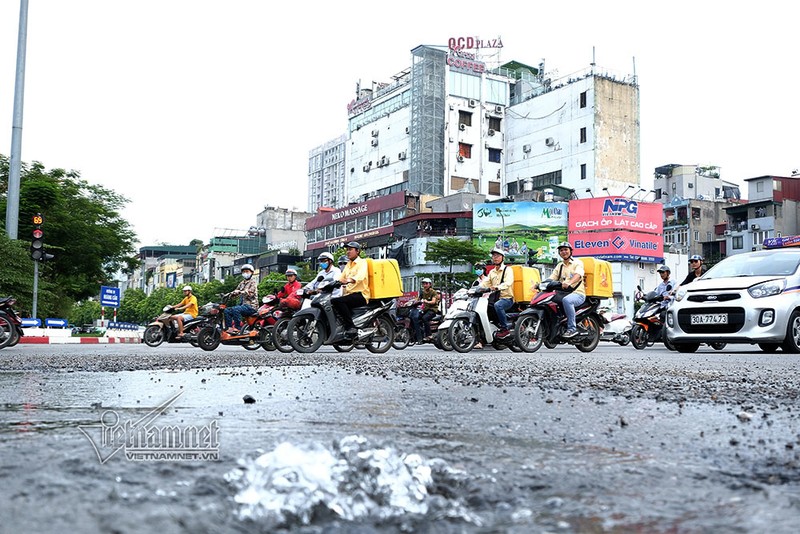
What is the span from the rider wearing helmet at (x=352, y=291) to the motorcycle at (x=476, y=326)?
1730mm

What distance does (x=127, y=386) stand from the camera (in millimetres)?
4641

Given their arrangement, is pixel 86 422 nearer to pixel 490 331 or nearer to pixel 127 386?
pixel 127 386

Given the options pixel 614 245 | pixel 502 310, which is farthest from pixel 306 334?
pixel 614 245

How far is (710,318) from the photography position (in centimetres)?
1038

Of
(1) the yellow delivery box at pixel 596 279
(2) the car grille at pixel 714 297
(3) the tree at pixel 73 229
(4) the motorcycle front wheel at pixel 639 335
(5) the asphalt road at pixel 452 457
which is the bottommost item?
(5) the asphalt road at pixel 452 457

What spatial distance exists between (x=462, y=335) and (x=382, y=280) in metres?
1.76

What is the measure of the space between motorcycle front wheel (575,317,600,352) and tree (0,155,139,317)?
16448 millimetres

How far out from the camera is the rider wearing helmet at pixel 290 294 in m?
12.4

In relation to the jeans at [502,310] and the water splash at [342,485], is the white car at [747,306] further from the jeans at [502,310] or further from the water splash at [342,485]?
the water splash at [342,485]

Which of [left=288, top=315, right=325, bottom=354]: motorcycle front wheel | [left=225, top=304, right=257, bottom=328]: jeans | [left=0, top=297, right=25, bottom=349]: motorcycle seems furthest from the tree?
[left=288, top=315, right=325, bottom=354]: motorcycle front wheel

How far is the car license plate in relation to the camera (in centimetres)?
1023

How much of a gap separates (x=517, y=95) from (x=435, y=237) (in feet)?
87.8

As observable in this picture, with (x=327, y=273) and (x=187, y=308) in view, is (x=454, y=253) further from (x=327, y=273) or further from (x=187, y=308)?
(x=327, y=273)

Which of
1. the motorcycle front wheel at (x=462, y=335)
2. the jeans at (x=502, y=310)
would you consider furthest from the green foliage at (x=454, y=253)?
the motorcycle front wheel at (x=462, y=335)
